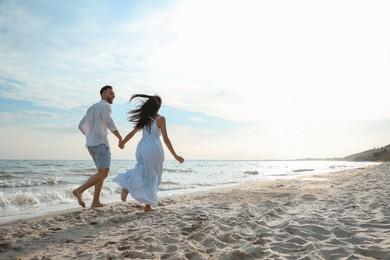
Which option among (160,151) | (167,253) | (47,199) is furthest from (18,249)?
(47,199)

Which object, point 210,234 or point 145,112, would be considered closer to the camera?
point 210,234

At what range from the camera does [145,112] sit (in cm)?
532

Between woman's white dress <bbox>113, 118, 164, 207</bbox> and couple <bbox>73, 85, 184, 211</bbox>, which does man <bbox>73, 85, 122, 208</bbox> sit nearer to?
couple <bbox>73, 85, 184, 211</bbox>

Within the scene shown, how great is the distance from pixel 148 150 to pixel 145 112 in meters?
0.65

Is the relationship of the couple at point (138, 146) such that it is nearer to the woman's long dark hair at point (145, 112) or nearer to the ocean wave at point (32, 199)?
the woman's long dark hair at point (145, 112)

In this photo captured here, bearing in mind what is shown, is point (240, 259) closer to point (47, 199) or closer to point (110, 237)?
point (110, 237)

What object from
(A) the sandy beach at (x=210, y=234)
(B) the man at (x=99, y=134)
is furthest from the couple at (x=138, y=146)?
(A) the sandy beach at (x=210, y=234)

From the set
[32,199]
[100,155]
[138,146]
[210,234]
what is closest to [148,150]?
[138,146]

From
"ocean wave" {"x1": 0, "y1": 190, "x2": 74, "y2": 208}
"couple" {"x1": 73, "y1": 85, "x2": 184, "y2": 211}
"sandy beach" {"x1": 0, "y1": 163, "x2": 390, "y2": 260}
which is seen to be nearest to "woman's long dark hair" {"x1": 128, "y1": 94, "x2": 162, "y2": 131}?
"couple" {"x1": 73, "y1": 85, "x2": 184, "y2": 211}

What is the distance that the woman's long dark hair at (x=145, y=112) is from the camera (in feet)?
17.5

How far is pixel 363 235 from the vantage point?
3.37m

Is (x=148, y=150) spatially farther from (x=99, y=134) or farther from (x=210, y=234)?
(x=210, y=234)

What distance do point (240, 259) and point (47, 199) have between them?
23.4 feet

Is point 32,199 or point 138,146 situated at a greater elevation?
point 138,146
